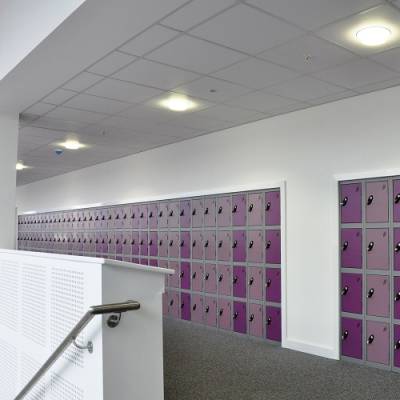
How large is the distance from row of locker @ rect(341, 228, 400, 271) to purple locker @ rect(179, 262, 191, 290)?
2752mm

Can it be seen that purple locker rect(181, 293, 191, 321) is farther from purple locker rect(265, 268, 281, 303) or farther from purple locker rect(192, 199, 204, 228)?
purple locker rect(265, 268, 281, 303)

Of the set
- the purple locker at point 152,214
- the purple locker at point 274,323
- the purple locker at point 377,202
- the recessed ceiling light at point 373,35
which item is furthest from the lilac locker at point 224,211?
the recessed ceiling light at point 373,35

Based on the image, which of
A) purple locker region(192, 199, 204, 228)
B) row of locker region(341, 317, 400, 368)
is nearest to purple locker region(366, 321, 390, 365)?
row of locker region(341, 317, 400, 368)

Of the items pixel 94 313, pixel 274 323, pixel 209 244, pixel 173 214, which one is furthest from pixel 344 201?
pixel 94 313

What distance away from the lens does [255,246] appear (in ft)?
19.5

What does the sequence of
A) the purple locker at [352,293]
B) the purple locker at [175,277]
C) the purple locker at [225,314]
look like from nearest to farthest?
1. the purple locker at [352,293]
2. the purple locker at [225,314]
3. the purple locker at [175,277]

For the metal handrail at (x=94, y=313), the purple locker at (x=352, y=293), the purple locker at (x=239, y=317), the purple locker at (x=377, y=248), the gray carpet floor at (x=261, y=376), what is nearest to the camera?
the metal handrail at (x=94, y=313)

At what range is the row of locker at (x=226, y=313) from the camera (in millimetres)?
5734

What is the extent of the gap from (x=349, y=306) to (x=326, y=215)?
1043 millimetres

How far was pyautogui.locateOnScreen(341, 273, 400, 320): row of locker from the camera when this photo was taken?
14.8 ft

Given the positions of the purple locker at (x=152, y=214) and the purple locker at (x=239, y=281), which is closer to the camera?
the purple locker at (x=239, y=281)

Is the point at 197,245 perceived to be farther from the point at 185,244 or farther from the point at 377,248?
the point at 377,248

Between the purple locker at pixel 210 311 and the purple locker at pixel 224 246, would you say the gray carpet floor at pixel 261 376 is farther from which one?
the purple locker at pixel 224 246

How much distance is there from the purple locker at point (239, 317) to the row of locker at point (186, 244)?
62cm
